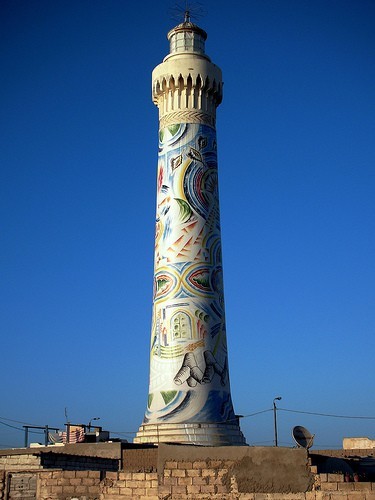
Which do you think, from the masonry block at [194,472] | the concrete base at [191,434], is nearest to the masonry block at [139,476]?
the masonry block at [194,472]

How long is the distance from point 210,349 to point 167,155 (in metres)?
7.31

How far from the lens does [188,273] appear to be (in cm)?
2742

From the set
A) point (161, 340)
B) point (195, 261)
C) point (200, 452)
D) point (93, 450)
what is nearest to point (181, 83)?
point (195, 261)

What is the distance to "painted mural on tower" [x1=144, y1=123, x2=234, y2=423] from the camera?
2653 centimetres

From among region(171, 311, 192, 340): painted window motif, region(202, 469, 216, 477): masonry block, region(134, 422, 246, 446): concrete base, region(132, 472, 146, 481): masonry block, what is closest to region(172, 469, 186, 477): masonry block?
region(202, 469, 216, 477): masonry block

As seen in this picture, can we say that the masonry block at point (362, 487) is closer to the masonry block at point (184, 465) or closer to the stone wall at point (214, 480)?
the stone wall at point (214, 480)

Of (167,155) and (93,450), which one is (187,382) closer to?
(93,450)

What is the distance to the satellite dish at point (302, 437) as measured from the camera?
68.8ft

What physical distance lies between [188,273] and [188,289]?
1.86 ft

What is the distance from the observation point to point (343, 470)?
20.5m

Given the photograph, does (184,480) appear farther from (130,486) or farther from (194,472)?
(130,486)

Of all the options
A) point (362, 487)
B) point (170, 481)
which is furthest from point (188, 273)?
point (362, 487)

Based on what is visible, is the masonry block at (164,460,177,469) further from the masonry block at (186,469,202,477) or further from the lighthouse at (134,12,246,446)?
the lighthouse at (134,12,246,446)

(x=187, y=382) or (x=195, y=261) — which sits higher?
(x=195, y=261)
